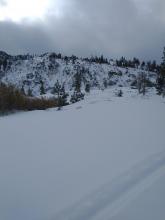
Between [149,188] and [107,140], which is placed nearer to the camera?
[149,188]

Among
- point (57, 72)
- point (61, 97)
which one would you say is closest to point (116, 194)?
point (61, 97)

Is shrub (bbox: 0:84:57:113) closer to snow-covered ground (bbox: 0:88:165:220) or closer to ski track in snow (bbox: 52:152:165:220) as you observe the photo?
snow-covered ground (bbox: 0:88:165:220)

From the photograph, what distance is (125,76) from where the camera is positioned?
10325 centimetres

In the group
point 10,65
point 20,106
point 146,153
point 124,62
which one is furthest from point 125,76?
point 146,153

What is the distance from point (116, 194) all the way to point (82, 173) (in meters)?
0.78

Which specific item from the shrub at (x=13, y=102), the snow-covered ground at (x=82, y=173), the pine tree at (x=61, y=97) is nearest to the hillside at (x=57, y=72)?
the pine tree at (x=61, y=97)

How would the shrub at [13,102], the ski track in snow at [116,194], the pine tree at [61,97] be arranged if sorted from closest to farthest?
the ski track in snow at [116,194] → the shrub at [13,102] → the pine tree at [61,97]

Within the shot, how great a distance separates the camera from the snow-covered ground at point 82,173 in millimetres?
3410

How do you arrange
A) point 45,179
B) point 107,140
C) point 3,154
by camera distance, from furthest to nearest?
point 107,140 → point 3,154 → point 45,179

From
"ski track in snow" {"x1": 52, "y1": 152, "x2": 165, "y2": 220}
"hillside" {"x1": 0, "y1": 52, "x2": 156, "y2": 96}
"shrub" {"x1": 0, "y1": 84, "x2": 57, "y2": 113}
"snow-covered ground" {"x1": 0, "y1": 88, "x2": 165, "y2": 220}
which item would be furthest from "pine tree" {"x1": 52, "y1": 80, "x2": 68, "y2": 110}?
"hillside" {"x1": 0, "y1": 52, "x2": 156, "y2": 96}

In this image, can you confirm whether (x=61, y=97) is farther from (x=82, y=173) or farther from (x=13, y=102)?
(x=82, y=173)

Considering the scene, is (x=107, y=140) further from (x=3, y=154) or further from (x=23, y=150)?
(x=3, y=154)

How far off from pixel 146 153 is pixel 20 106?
8.73m

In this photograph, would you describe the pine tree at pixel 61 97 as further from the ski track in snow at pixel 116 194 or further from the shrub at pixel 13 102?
the ski track in snow at pixel 116 194
